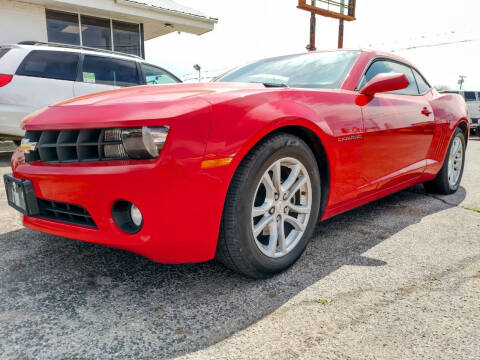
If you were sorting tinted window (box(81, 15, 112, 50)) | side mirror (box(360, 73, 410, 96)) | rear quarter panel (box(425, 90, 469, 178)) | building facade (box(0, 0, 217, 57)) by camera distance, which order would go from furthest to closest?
tinted window (box(81, 15, 112, 50)) → building facade (box(0, 0, 217, 57)) → rear quarter panel (box(425, 90, 469, 178)) → side mirror (box(360, 73, 410, 96))

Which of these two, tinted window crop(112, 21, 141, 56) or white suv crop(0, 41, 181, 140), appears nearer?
white suv crop(0, 41, 181, 140)

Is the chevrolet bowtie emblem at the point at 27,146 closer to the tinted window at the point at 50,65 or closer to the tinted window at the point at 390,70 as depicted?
the tinted window at the point at 390,70

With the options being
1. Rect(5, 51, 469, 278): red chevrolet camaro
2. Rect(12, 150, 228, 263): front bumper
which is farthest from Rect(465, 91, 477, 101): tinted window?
Rect(12, 150, 228, 263): front bumper

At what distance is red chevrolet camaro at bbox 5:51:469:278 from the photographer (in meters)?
1.60

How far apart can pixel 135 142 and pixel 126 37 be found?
1057cm

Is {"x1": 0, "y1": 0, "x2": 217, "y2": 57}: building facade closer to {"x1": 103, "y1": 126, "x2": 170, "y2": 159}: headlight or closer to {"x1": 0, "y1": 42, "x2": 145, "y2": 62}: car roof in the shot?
{"x1": 0, "y1": 42, "x2": 145, "y2": 62}: car roof

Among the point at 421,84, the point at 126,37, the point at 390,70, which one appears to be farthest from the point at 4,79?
the point at 126,37

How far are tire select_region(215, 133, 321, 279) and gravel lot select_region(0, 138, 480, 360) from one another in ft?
0.41

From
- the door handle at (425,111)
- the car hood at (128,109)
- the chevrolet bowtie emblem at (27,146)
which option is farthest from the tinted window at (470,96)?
the chevrolet bowtie emblem at (27,146)

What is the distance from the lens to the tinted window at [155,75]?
635cm

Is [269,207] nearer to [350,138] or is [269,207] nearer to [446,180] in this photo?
[350,138]

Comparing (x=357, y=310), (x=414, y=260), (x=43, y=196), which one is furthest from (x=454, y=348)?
(x=43, y=196)

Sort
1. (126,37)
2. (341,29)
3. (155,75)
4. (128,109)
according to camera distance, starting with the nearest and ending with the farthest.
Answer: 1. (128,109)
2. (155,75)
3. (126,37)
4. (341,29)

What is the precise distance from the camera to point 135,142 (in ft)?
5.30
